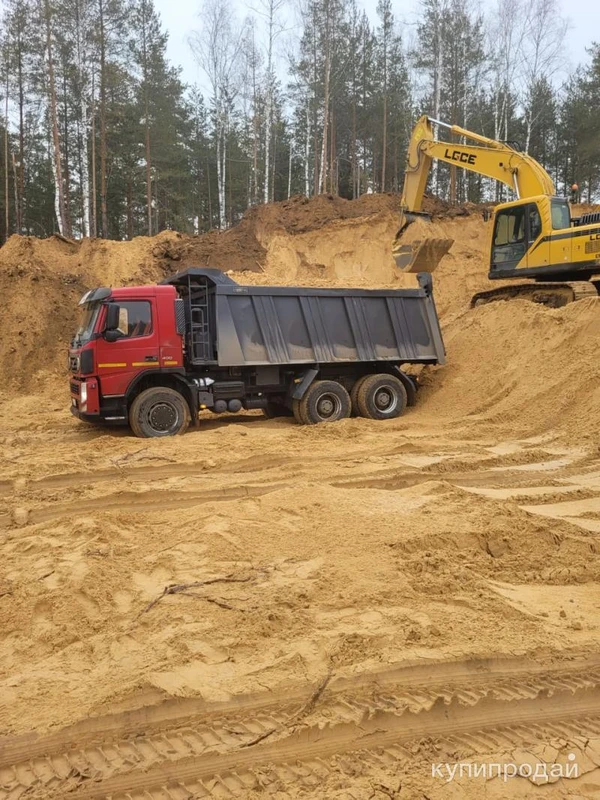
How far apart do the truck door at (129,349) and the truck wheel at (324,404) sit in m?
2.73

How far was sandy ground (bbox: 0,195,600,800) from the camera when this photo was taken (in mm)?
2676

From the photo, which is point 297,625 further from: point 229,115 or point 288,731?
point 229,115

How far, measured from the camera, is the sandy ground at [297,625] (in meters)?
2.68

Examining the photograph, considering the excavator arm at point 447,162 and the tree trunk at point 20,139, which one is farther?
the tree trunk at point 20,139

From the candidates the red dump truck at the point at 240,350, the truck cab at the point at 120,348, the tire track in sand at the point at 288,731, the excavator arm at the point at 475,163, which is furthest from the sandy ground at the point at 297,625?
the excavator arm at the point at 475,163

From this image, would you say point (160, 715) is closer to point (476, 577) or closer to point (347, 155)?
point (476, 577)

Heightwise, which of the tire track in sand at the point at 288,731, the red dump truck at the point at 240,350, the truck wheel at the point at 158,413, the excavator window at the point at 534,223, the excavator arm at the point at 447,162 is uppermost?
the excavator arm at the point at 447,162

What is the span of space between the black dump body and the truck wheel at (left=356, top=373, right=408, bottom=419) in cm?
41

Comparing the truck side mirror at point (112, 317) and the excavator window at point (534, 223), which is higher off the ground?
the excavator window at point (534, 223)

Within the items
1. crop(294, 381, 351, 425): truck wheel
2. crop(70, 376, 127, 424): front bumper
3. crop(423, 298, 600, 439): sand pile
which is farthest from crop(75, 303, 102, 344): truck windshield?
crop(423, 298, 600, 439): sand pile

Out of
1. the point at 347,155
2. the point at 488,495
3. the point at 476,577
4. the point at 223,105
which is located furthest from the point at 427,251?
the point at 347,155

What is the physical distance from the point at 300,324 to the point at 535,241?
6455 millimetres

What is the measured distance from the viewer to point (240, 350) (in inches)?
409

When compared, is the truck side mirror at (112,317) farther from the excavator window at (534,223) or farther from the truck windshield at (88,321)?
the excavator window at (534,223)
